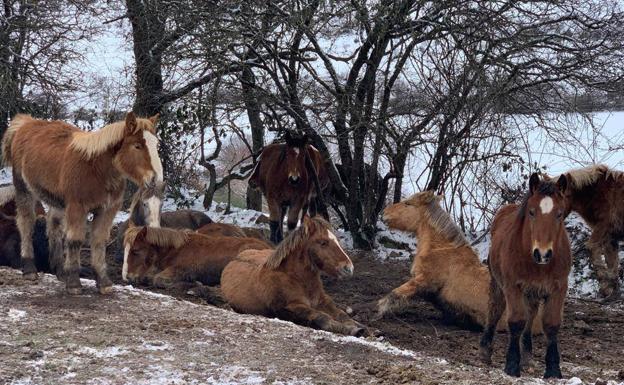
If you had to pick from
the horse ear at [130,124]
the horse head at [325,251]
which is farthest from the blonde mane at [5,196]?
the horse head at [325,251]

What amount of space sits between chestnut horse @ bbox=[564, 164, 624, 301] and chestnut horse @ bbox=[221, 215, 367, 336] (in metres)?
3.90

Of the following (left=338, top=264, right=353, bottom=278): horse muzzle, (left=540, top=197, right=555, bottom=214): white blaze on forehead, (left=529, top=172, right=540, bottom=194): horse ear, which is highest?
(left=529, top=172, right=540, bottom=194): horse ear

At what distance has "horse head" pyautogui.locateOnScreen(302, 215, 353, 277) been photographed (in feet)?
27.7

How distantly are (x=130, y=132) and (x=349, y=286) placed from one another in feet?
12.6

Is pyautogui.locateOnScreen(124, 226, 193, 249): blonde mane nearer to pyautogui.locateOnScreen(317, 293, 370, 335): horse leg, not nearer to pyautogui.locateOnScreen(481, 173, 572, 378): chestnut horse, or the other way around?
pyautogui.locateOnScreen(317, 293, 370, 335): horse leg

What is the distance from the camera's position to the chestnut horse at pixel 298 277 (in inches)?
331

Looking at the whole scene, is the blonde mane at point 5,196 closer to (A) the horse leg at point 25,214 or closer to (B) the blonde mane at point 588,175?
(A) the horse leg at point 25,214

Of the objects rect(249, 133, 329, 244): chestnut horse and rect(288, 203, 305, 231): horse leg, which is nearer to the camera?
rect(249, 133, 329, 244): chestnut horse

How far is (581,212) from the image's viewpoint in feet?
37.1

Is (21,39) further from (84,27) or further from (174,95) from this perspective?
(174,95)

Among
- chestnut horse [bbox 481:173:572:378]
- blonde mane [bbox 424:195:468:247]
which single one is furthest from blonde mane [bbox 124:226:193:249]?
chestnut horse [bbox 481:173:572:378]


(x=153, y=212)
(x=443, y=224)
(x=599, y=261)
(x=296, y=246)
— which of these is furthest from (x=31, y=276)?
(x=599, y=261)

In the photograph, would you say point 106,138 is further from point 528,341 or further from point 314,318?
point 528,341

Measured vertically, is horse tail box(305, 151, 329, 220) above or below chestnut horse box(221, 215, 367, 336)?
above
